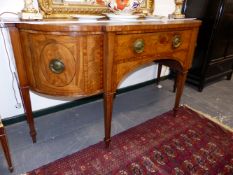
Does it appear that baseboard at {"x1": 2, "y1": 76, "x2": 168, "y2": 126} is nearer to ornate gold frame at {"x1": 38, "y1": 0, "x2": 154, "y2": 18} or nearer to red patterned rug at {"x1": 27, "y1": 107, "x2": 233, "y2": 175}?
red patterned rug at {"x1": 27, "y1": 107, "x2": 233, "y2": 175}

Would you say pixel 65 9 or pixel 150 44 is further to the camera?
pixel 65 9

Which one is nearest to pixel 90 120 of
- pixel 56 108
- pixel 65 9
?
pixel 56 108

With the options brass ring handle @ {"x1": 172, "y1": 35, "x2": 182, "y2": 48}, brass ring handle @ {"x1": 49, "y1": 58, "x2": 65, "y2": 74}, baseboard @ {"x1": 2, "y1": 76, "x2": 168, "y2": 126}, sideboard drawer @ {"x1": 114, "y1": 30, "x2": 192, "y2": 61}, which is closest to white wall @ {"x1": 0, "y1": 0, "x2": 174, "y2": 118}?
baseboard @ {"x1": 2, "y1": 76, "x2": 168, "y2": 126}

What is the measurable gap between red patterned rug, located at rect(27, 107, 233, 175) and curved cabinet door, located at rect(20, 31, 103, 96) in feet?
1.70

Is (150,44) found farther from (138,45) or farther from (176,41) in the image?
(176,41)

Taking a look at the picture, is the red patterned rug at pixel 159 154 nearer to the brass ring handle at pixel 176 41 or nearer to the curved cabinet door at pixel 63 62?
the curved cabinet door at pixel 63 62

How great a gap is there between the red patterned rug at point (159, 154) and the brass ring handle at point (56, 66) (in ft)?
2.18

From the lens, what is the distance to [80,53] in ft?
3.59

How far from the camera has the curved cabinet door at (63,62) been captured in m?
1.07

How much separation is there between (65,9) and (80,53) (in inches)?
25.7

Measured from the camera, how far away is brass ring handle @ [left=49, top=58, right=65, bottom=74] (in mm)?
1104

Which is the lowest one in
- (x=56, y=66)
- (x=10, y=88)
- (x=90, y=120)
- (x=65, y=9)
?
(x=90, y=120)

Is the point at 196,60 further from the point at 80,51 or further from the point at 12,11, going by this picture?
the point at 12,11

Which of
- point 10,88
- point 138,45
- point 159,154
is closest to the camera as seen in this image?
point 138,45
